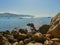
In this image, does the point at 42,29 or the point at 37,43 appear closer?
the point at 37,43

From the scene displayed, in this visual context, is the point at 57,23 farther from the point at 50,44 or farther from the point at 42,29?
the point at 42,29

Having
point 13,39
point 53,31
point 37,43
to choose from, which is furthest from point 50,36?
point 13,39

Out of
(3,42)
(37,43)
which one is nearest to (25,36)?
(37,43)

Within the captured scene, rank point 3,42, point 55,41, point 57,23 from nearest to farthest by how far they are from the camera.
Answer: point 3,42
point 55,41
point 57,23

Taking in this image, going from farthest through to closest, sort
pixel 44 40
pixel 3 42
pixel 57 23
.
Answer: pixel 57 23 < pixel 44 40 < pixel 3 42

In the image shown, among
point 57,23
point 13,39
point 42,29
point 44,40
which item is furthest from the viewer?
point 42,29

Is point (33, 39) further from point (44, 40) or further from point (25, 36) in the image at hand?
point (25, 36)

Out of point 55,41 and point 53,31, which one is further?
point 53,31

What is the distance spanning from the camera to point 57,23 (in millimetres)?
17656

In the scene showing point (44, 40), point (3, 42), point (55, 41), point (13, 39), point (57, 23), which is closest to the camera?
point (3, 42)

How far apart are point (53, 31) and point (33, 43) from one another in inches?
87.2

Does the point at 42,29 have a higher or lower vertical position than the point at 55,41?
lower

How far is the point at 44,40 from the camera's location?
1659cm

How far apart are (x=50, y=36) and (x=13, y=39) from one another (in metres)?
3.49
